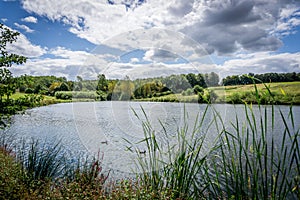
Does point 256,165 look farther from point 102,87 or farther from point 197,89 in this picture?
point 102,87

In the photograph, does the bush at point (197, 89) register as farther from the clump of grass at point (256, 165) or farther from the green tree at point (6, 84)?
the green tree at point (6, 84)

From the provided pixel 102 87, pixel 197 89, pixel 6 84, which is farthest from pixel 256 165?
pixel 6 84

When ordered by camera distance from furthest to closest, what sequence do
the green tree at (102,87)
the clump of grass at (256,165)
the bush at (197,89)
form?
the green tree at (102,87) → the bush at (197,89) → the clump of grass at (256,165)

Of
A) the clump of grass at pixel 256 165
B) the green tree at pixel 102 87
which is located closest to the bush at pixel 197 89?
the clump of grass at pixel 256 165

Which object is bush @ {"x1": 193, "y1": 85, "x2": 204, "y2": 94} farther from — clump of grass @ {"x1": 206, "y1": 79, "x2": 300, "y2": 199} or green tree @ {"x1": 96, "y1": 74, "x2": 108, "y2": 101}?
green tree @ {"x1": 96, "y1": 74, "x2": 108, "y2": 101}

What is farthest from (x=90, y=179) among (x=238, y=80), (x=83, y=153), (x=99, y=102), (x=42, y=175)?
(x=83, y=153)

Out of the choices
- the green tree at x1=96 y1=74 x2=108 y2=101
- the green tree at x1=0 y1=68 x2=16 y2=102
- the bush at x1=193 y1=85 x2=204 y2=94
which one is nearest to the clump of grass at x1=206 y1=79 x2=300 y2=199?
the bush at x1=193 y1=85 x2=204 y2=94

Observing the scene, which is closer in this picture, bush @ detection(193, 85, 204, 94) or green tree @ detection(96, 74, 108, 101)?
bush @ detection(193, 85, 204, 94)

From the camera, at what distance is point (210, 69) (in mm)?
3254

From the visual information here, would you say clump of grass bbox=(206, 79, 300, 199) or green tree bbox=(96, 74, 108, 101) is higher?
green tree bbox=(96, 74, 108, 101)

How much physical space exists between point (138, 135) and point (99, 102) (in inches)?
33.9

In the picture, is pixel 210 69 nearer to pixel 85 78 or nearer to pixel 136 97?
pixel 136 97

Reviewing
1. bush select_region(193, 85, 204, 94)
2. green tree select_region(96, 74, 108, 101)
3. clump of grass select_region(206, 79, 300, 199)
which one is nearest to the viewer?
clump of grass select_region(206, 79, 300, 199)

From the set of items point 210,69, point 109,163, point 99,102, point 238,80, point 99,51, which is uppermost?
point 99,51
